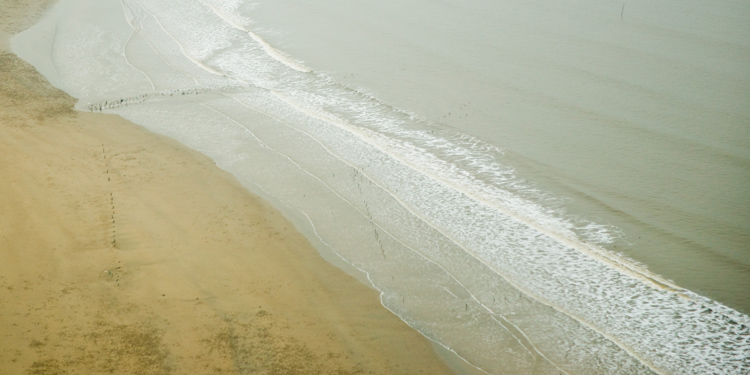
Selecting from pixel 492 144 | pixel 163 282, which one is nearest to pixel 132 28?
pixel 492 144

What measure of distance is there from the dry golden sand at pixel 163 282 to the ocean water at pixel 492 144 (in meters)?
0.49

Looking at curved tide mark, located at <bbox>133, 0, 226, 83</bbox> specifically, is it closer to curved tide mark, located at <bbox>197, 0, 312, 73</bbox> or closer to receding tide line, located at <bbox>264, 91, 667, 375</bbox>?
curved tide mark, located at <bbox>197, 0, 312, 73</bbox>

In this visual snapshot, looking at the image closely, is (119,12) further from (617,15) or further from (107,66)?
(617,15)

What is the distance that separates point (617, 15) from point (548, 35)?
1831 millimetres

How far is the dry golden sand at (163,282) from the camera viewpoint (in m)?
5.31

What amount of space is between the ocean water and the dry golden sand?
0.49m

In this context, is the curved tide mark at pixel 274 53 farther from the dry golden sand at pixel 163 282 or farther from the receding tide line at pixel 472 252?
the dry golden sand at pixel 163 282

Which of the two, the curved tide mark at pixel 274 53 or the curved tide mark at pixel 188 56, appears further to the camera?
the curved tide mark at pixel 274 53

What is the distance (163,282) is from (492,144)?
16.8ft

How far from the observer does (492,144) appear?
30.8ft

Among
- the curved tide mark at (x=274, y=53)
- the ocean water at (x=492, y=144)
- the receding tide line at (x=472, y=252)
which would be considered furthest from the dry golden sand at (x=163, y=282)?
the curved tide mark at (x=274, y=53)

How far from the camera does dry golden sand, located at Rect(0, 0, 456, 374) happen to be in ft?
17.4

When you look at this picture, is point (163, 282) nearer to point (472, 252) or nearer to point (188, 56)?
point (472, 252)

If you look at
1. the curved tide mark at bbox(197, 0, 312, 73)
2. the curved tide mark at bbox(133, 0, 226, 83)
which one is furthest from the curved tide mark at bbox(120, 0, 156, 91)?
the curved tide mark at bbox(197, 0, 312, 73)
